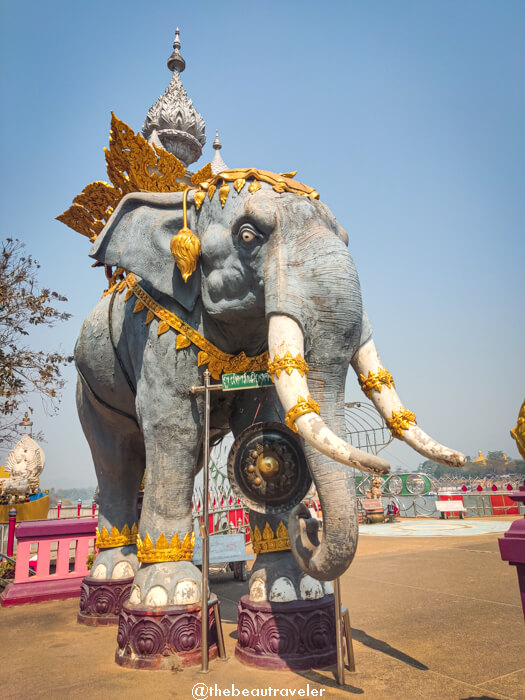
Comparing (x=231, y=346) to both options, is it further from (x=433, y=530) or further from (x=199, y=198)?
(x=433, y=530)

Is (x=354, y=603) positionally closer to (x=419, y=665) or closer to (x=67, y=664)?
(x=419, y=665)

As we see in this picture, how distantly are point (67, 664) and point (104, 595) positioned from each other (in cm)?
102

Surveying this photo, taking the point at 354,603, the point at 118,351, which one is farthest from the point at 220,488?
the point at 118,351

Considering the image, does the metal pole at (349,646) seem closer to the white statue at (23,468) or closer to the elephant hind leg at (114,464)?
the elephant hind leg at (114,464)

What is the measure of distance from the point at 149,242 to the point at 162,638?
2560 mm

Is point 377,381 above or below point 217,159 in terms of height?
below

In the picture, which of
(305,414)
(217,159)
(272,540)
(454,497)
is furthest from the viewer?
(454,497)

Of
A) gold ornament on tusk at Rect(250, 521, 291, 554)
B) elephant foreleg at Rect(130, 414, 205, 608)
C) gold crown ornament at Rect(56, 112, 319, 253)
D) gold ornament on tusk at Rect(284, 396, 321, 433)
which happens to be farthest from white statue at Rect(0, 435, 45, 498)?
gold ornament on tusk at Rect(284, 396, 321, 433)

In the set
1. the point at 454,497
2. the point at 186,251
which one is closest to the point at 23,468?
the point at 454,497

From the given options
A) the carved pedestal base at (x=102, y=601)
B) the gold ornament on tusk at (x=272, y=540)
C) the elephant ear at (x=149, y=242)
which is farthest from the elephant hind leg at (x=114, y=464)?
the gold ornament on tusk at (x=272, y=540)

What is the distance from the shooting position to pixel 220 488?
9.80 m

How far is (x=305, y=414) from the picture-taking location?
7.89 ft

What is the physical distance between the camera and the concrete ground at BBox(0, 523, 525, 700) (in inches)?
98.1

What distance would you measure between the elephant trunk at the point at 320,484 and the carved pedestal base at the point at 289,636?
60 cm
